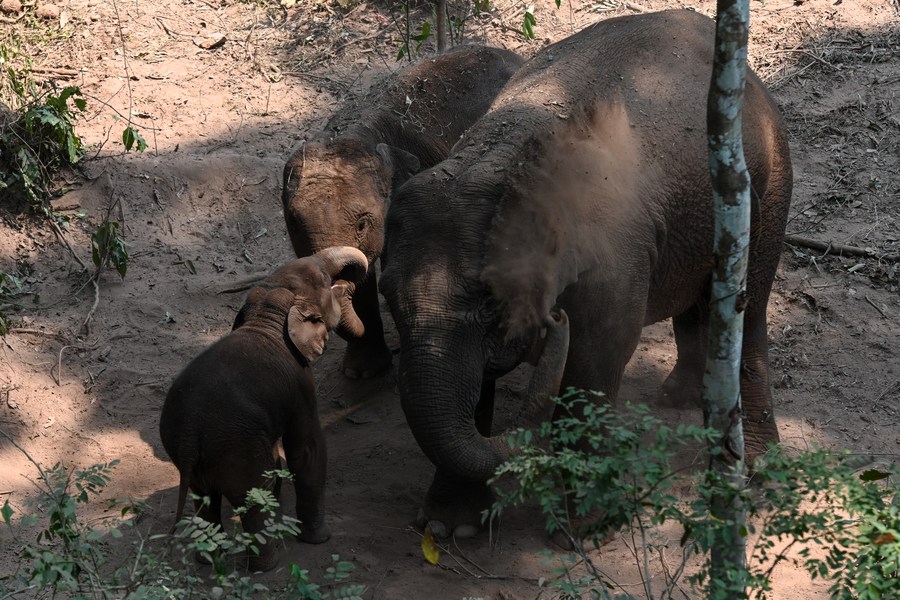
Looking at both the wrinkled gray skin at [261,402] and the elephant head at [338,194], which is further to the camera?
the elephant head at [338,194]

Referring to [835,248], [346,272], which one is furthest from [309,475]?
[835,248]

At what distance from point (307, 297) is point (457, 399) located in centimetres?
139

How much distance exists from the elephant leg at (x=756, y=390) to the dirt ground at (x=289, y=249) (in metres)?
0.32

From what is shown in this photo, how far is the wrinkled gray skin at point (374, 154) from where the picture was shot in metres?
7.26

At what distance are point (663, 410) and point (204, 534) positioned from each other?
395 centimetres

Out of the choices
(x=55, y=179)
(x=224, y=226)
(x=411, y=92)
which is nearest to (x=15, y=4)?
(x=55, y=179)

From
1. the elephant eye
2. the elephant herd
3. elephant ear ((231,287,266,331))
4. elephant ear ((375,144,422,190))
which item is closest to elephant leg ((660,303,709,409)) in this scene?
the elephant herd

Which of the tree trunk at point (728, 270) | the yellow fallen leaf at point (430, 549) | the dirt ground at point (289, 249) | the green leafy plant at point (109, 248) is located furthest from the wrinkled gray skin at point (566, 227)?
the green leafy plant at point (109, 248)

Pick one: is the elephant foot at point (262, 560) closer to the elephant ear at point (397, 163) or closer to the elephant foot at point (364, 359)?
the elephant foot at point (364, 359)

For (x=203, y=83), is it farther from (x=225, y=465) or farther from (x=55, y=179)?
(x=225, y=465)

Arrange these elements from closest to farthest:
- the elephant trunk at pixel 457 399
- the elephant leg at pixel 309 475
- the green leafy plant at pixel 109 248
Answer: the elephant trunk at pixel 457 399 < the elephant leg at pixel 309 475 < the green leafy plant at pixel 109 248

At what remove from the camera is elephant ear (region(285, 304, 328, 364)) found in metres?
6.12

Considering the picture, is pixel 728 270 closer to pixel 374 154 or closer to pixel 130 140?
pixel 374 154

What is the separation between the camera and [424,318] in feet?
17.5
